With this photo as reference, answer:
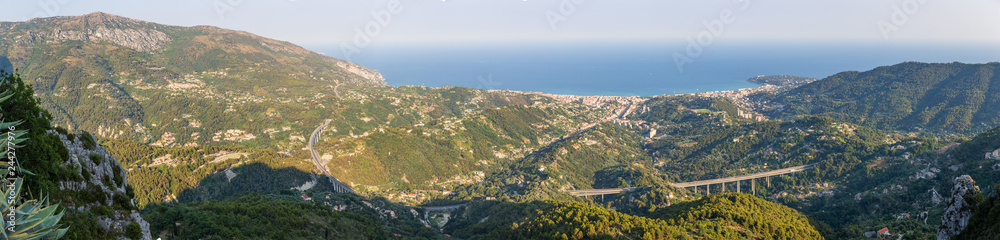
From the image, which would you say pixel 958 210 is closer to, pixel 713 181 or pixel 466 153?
pixel 713 181

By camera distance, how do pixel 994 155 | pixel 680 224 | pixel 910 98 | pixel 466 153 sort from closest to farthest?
pixel 680 224, pixel 994 155, pixel 466 153, pixel 910 98

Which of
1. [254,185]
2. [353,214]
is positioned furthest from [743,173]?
[254,185]

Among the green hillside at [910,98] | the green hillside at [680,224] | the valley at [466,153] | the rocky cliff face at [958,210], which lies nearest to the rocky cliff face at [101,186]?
the valley at [466,153]

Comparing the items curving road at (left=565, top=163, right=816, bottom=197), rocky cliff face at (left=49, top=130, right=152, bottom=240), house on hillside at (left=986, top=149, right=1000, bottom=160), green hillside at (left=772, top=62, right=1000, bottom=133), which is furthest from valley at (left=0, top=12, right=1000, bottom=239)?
green hillside at (left=772, top=62, right=1000, bottom=133)

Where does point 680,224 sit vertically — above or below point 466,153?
below

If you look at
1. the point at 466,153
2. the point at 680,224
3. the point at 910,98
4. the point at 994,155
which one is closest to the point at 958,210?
the point at 680,224

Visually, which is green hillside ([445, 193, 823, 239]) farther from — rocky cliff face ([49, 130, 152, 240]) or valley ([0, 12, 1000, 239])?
rocky cliff face ([49, 130, 152, 240])
